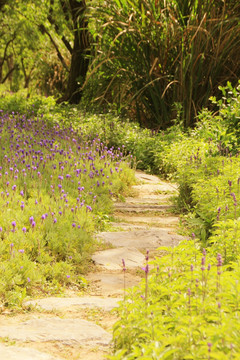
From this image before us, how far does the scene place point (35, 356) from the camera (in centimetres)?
256

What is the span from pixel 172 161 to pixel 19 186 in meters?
3.10

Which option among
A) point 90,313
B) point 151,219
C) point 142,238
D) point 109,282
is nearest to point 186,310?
point 90,313

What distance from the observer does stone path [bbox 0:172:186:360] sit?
2.74 metres

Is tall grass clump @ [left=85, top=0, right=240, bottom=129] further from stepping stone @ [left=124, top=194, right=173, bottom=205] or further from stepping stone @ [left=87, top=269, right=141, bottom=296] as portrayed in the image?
stepping stone @ [left=87, top=269, right=141, bottom=296]

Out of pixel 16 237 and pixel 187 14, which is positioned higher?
pixel 187 14

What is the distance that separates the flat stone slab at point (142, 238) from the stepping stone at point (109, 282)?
2.05 ft

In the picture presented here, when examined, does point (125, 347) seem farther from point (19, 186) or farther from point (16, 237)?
point (19, 186)

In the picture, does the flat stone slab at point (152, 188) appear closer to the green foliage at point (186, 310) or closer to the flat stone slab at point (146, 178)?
the flat stone slab at point (146, 178)

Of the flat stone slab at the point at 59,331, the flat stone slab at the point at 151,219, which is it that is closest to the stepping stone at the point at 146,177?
the flat stone slab at the point at 151,219

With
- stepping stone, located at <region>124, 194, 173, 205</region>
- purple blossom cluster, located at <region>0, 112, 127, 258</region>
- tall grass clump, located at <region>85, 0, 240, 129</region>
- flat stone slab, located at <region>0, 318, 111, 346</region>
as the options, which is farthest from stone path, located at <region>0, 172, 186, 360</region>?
tall grass clump, located at <region>85, 0, 240, 129</region>

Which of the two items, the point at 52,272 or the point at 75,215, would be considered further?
the point at 75,215

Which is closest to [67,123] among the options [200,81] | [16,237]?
[200,81]

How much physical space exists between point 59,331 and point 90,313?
0.42 m

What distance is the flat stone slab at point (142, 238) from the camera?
15.7ft
